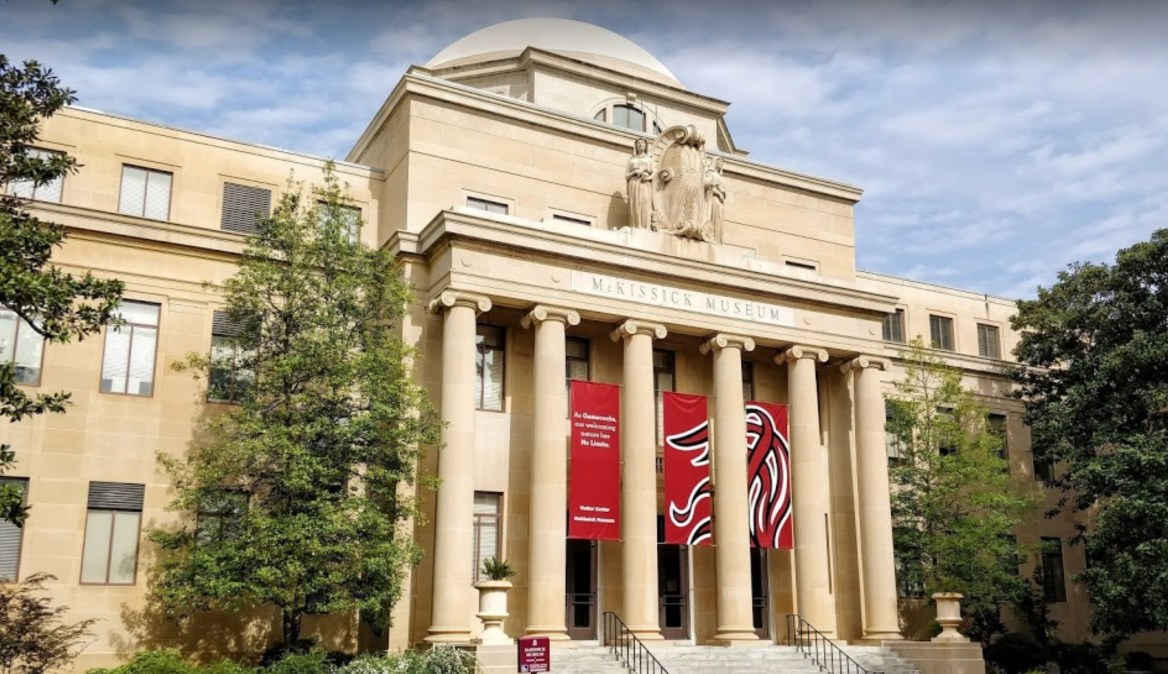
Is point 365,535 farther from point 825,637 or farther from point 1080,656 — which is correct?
point 1080,656

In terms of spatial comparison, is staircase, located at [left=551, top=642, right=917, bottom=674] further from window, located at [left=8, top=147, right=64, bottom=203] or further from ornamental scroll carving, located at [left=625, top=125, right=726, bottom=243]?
window, located at [left=8, top=147, right=64, bottom=203]

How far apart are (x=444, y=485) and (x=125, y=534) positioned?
7.87 metres

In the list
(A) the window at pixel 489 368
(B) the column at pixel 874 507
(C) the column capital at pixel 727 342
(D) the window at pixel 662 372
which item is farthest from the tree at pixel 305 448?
(B) the column at pixel 874 507

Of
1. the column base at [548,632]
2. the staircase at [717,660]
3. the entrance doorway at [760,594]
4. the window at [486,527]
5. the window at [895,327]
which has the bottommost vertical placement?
the staircase at [717,660]

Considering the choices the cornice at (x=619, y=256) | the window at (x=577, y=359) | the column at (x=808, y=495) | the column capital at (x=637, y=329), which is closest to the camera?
the cornice at (x=619, y=256)

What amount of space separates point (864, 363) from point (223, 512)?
62.5ft

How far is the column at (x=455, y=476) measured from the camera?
26875mm

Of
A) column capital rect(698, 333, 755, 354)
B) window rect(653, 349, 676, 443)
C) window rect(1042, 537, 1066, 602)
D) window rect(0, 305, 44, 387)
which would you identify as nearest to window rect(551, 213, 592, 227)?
window rect(653, 349, 676, 443)

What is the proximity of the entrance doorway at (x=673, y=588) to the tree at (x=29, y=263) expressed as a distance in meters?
Result: 18.0

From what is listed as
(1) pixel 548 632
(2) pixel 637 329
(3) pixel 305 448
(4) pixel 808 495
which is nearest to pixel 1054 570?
(4) pixel 808 495

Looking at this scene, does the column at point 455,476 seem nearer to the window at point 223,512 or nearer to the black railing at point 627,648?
the black railing at point 627,648

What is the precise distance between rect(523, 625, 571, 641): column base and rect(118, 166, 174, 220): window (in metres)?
14.6

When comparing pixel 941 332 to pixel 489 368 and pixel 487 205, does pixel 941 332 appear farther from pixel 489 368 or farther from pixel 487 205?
pixel 489 368

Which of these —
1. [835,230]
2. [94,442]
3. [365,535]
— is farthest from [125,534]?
[835,230]
